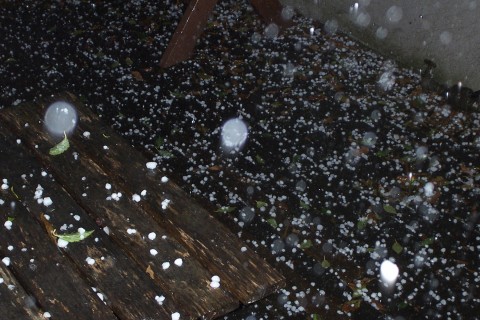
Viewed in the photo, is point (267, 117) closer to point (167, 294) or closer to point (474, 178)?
point (474, 178)

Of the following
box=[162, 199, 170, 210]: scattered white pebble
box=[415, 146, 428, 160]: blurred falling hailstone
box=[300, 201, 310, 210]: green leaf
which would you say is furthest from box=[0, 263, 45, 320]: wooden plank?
box=[415, 146, 428, 160]: blurred falling hailstone

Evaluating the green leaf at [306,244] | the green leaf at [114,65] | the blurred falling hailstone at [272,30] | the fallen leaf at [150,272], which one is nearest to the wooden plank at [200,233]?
the fallen leaf at [150,272]

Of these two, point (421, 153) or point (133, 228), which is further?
point (421, 153)

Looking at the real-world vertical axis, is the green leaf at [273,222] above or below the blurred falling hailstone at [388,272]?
above

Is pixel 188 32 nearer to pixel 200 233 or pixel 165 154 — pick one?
pixel 165 154

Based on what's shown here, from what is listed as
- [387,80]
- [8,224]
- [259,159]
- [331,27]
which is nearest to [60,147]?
[8,224]

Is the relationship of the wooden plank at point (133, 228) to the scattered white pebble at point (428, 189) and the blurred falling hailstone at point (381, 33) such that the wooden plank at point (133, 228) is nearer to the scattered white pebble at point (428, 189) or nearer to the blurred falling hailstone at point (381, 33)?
the scattered white pebble at point (428, 189)

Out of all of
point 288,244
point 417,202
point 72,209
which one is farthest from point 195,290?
point 417,202
